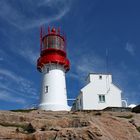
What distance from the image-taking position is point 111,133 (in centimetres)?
1700

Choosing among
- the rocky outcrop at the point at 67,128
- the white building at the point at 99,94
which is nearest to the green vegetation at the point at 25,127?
the rocky outcrop at the point at 67,128

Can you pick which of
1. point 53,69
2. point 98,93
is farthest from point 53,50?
point 98,93

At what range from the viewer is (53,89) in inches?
1575

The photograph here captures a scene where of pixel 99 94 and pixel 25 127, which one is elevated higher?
pixel 99 94

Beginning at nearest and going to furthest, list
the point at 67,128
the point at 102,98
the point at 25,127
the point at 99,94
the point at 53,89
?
1. the point at 67,128
2. the point at 25,127
3. the point at 53,89
4. the point at 99,94
5. the point at 102,98

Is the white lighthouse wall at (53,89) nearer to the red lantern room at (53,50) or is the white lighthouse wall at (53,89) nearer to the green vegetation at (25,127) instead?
the red lantern room at (53,50)

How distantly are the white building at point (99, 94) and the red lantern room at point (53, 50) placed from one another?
404cm

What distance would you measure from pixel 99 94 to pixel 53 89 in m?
7.13

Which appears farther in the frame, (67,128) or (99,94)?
(99,94)

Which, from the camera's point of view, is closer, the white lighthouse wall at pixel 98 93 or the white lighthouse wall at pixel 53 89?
the white lighthouse wall at pixel 53 89

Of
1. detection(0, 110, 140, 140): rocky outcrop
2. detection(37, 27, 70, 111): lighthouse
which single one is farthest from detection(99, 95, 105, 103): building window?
detection(0, 110, 140, 140): rocky outcrop

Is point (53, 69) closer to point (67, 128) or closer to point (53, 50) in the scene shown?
point (53, 50)

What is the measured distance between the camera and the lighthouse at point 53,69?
39.5 metres

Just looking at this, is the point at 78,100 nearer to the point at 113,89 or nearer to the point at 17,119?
the point at 113,89
